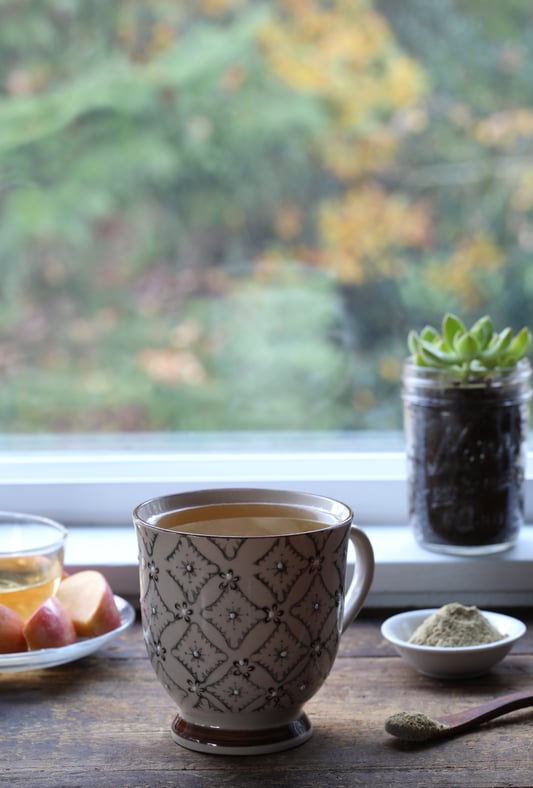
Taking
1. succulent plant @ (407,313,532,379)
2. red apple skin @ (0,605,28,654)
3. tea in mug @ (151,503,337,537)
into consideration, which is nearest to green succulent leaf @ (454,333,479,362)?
succulent plant @ (407,313,532,379)

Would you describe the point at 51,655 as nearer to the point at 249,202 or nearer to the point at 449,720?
the point at 449,720

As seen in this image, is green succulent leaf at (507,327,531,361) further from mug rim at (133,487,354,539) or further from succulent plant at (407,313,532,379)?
mug rim at (133,487,354,539)

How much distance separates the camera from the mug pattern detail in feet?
1.63

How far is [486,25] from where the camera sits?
150cm

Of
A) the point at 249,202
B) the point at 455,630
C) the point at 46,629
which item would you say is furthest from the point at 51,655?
the point at 249,202

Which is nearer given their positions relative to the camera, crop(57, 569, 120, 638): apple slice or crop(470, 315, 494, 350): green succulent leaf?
crop(57, 569, 120, 638): apple slice

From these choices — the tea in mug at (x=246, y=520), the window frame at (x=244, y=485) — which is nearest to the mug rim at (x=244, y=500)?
the tea in mug at (x=246, y=520)

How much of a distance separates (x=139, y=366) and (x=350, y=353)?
0.47 meters

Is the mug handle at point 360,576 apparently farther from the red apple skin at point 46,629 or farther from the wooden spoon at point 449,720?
the red apple skin at point 46,629

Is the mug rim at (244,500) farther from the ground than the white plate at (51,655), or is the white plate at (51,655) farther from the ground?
the mug rim at (244,500)

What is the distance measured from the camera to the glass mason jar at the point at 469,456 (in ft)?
2.57

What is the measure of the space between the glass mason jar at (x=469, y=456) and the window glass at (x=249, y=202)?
62 cm

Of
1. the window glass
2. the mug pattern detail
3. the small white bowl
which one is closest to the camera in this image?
the mug pattern detail

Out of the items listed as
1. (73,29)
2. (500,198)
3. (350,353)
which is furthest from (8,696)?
(73,29)
